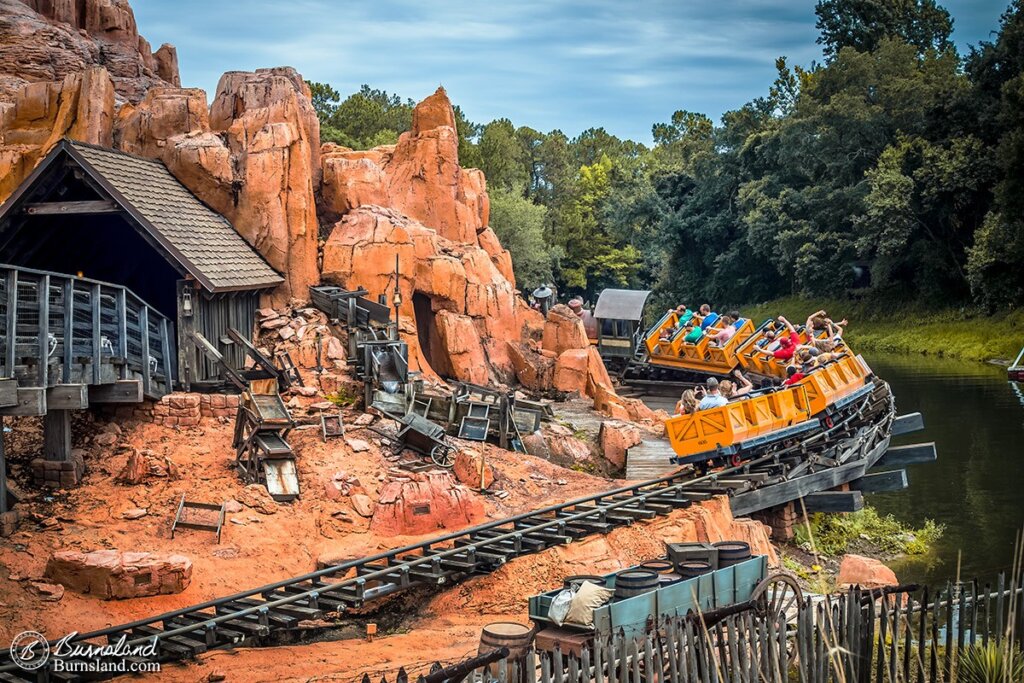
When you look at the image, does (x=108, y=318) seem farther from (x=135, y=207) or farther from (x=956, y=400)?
(x=956, y=400)

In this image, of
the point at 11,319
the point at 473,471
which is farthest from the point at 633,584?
the point at 11,319

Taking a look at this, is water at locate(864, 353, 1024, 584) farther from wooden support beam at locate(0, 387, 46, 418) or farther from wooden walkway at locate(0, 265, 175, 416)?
wooden support beam at locate(0, 387, 46, 418)

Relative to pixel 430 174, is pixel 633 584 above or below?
below

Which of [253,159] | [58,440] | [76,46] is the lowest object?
[58,440]

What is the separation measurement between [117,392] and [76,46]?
28.1 meters

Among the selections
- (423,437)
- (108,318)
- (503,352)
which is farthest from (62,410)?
(503,352)

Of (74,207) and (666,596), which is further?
(74,207)

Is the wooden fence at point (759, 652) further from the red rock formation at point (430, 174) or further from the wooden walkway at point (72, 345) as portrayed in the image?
the red rock formation at point (430, 174)

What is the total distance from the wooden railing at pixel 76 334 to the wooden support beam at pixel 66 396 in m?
0.14

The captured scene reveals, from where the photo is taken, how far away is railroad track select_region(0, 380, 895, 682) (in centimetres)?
1456

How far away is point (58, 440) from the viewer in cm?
1955

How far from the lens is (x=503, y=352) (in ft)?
114

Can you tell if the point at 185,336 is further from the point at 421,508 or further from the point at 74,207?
the point at 421,508

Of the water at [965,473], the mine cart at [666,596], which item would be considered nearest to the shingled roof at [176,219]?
the mine cart at [666,596]
